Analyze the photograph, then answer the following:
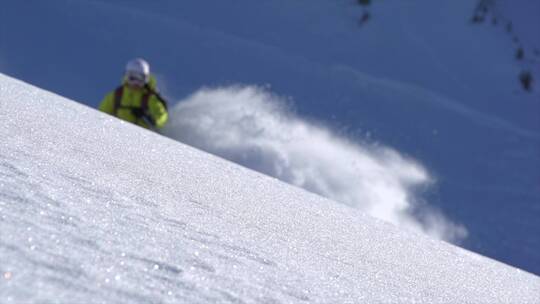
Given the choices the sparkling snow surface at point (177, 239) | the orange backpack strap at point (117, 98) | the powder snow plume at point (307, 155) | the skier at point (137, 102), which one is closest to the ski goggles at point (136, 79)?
the skier at point (137, 102)

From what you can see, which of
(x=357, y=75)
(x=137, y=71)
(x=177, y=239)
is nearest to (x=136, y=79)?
(x=137, y=71)


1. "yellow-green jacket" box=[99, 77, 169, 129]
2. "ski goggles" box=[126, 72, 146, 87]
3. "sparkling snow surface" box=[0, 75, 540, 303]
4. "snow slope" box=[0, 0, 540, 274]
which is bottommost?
"sparkling snow surface" box=[0, 75, 540, 303]

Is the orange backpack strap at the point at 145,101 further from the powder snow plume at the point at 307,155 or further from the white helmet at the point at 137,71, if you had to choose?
the powder snow plume at the point at 307,155

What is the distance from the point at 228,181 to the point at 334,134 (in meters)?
6.40

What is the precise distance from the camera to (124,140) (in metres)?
2.62

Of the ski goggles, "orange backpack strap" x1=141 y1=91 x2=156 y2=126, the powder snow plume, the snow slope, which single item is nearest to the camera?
"orange backpack strap" x1=141 y1=91 x2=156 y2=126

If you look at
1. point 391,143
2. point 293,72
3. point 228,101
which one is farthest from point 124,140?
point 293,72

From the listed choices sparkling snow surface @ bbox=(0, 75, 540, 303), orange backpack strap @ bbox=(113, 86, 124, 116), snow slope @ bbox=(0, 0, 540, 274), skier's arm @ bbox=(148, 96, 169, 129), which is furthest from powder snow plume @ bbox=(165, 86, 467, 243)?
sparkling snow surface @ bbox=(0, 75, 540, 303)

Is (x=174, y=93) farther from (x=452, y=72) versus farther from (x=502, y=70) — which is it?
(x=502, y=70)

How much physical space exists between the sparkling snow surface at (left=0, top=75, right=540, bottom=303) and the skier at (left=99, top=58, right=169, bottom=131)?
383 cm

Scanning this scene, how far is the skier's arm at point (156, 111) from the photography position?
21.7 ft

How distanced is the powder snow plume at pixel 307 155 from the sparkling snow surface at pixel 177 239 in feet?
14.0

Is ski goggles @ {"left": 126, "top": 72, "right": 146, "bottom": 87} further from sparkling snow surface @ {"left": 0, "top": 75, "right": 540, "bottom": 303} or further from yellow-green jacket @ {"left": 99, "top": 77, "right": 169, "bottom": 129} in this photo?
sparkling snow surface @ {"left": 0, "top": 75, "right": 540, "bottom": 303}

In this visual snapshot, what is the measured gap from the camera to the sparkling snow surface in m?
0.99
